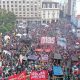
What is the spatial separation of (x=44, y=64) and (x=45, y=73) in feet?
19.0

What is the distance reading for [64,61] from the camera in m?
26.4

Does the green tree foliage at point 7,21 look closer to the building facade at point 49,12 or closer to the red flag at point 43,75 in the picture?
the building facade at point 49,12

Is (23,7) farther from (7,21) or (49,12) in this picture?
(7,21)

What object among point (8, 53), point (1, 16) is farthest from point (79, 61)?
point (1, 16)

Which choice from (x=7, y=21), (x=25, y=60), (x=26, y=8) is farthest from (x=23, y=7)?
(x=25, y=60)

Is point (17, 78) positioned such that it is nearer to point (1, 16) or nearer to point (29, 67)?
point (29, 67)

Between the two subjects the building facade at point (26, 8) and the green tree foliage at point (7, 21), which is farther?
the building facade at point (26, 8)

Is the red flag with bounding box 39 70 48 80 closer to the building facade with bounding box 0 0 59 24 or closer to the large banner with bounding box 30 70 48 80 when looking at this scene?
the large banner with bounding box 30 70 48 80

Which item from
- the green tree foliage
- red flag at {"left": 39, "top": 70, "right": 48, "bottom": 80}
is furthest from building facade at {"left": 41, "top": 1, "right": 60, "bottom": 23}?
red flag at {"left": 39, "top": 70, "right": 48, "bottom": 80}

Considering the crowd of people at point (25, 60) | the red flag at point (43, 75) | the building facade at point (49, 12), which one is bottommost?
the building facade at point (49, 12)

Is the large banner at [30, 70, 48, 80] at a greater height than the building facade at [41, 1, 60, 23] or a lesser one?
greater

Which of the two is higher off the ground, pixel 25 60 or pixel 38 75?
pixel 38 75

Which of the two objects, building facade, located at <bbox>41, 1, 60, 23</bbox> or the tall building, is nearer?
the tall building

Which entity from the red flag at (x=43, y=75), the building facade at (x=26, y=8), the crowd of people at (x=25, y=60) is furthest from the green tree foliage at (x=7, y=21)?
the red flag at (x=43, y=75)
